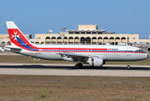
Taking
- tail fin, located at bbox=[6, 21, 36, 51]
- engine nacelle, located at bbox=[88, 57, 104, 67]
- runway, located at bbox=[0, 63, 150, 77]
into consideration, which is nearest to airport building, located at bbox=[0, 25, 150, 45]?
tail fin, located at bbox=[6, 21, 36, 51]

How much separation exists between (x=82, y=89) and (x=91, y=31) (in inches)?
5424

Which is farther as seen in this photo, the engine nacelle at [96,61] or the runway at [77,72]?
the engine nacelle at [96,61]

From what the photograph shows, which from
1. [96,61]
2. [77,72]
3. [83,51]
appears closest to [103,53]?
[96,61]

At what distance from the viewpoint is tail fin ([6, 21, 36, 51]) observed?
4066cm

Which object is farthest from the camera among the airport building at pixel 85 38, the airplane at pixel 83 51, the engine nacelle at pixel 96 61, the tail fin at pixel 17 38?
the airport building at pixel 85 38

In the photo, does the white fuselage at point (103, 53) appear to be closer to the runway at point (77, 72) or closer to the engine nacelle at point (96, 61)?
the engine nacelle at point (96, 61)

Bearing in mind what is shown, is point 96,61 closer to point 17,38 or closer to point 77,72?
point 77,72

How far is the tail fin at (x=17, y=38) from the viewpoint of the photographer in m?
40.7

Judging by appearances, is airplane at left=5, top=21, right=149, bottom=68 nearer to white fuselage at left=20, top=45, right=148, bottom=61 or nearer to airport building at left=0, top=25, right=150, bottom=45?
white fuselage at left=20, top=45, right=148, bottom=61

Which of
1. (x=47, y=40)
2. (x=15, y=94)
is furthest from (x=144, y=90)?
(x=47, y=40)

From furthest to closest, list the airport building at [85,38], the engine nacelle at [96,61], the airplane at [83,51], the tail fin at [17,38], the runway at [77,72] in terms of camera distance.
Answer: the airport building at [85,38]
the tail fin at [17,38]
the airplane at [83,51]
the engine nacelle at [96,61]
the runway at [77,72]

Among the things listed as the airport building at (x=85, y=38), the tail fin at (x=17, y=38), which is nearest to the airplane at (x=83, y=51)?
the tail fin at (x=17, y=38)

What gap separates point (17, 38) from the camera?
1606 inches

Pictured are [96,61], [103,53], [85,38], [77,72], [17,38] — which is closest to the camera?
[77,72]
